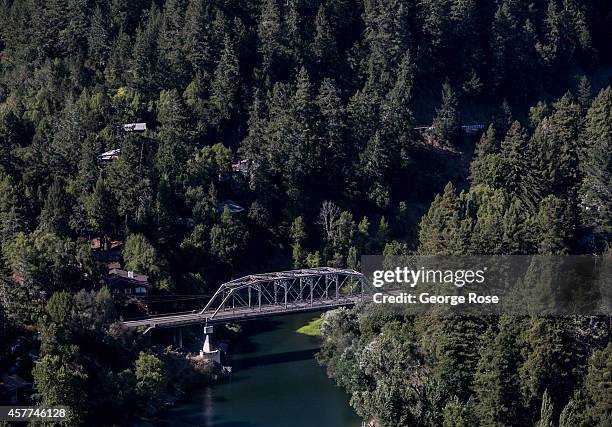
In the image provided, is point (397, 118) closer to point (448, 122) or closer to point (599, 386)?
point (448, 122)

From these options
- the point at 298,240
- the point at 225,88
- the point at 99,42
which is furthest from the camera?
the point at 99,42

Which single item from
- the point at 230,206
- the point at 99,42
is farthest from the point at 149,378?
the point at 99,42

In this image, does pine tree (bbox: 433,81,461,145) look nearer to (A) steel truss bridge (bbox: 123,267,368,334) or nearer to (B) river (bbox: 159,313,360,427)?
(A) steel truss bridge (bbox: 123,267,368,334)

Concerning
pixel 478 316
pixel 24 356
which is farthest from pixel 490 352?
pixel 24 356

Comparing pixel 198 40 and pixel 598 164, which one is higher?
pixel 198 40

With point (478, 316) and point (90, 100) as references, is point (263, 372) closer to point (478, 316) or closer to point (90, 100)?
point (478, 316)

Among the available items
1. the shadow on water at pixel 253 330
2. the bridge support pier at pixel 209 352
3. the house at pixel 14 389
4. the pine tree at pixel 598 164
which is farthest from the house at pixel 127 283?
the pine tree at pixel 598 164
